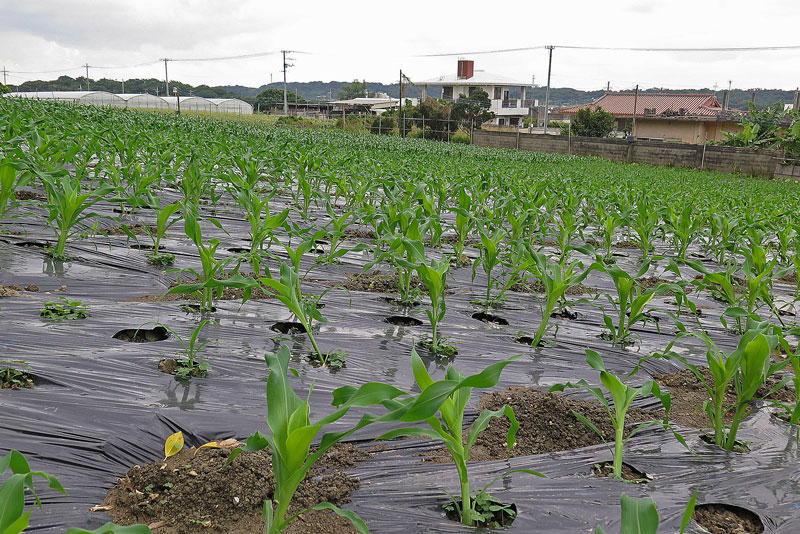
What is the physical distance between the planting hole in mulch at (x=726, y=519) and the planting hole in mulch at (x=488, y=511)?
602 millimetres

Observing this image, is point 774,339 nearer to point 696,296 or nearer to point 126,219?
point 696,296

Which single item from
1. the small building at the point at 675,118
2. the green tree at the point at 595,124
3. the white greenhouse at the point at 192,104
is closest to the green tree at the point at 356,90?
the white greenhouse at the point at 192,104

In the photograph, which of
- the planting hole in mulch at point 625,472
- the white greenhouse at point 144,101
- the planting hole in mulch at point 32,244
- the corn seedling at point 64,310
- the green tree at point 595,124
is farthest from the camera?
the white greenhouse at point 144,101

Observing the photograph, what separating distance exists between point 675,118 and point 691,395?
3448 centimetres

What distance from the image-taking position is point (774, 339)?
6.94 feet

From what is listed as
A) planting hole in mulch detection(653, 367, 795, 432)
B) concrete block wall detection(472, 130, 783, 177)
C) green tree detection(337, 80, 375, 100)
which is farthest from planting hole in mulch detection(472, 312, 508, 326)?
green tree detection(337, 80, 375, 100)

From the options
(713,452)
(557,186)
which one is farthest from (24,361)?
(557,186)

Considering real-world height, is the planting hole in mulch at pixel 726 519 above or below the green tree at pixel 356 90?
below

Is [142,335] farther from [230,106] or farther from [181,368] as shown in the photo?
[230,106]

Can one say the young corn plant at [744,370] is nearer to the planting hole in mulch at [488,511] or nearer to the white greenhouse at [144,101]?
the planting hole in mulch at [488,511]

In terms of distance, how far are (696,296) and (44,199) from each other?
542cm

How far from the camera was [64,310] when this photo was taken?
8.71ft

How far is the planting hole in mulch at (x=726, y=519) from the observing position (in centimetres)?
175

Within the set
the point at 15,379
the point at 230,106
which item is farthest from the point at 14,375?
the point at 230,106
